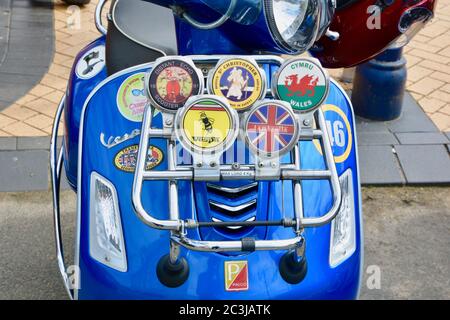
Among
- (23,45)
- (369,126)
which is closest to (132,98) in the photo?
(369,126)

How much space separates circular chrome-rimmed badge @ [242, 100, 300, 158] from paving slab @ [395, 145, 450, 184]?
2230mm

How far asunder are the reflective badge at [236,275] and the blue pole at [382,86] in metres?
2.59

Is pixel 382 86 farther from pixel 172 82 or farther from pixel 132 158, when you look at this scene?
pixel 172 82

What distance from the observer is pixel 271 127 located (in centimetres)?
177

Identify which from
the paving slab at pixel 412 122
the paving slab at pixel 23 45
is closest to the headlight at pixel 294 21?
the paving slab at pixel 412 122

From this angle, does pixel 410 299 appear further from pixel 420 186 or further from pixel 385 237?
pixel 420 186

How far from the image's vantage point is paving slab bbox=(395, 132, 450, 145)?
417 cm

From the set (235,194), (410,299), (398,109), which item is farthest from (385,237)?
(235,194)

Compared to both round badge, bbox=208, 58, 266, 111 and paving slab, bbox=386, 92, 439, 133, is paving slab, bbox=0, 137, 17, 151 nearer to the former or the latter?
paving slab, bbox=386, 92, 439, 133

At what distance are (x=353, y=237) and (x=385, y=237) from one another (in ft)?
4.11

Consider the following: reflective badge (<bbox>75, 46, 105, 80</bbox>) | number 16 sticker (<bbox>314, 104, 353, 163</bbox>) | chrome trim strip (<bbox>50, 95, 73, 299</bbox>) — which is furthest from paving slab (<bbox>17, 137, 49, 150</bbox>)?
number 16 sticker (<bbox>314, 104, 353, 163</bbox>)

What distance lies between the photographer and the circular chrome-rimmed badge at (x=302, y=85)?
1856 millimetres

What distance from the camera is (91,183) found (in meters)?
2.27
